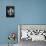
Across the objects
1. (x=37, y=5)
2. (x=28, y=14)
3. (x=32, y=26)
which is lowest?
(x=32, y=26)

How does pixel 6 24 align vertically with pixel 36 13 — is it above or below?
below

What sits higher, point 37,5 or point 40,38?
point 37,5

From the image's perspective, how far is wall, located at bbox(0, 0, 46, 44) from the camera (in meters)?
3.80

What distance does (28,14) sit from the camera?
12.5 feet

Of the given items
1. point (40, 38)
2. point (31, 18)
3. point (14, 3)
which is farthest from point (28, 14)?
point (40, 38)

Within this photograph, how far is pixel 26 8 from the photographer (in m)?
Result: 3.81

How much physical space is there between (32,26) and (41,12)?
46 centimetres

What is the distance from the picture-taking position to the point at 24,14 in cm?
382

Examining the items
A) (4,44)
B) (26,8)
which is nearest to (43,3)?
(26,8)

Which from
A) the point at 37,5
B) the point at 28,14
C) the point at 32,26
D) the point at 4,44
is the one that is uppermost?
the point at 37,5

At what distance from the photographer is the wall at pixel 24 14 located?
380 cm

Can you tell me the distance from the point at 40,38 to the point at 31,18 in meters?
0.60

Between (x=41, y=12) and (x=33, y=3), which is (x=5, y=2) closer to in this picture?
(x=33, y=3)

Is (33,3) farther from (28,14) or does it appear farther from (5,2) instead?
(5,2)
